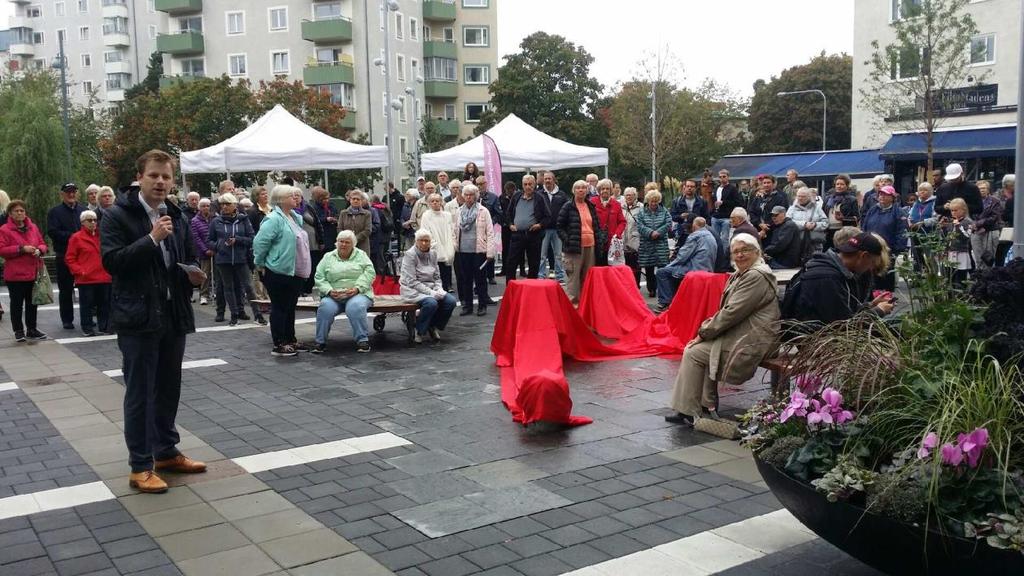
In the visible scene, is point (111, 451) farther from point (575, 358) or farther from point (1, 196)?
point (1, 196)

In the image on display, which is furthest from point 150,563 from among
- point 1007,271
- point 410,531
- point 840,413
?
point 1007,271

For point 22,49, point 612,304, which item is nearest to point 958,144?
point 612,304

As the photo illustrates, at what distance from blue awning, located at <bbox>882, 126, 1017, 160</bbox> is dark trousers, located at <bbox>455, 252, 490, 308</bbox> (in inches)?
1025

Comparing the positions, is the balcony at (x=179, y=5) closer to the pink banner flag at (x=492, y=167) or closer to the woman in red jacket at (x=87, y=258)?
the pink banner flag at (x=492, y=167)

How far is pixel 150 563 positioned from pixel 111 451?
2273 mm

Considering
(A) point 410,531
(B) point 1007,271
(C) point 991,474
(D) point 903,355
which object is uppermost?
(B) point 1007,271

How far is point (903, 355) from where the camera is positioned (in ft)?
13.4

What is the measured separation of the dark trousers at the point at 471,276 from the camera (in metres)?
13.2

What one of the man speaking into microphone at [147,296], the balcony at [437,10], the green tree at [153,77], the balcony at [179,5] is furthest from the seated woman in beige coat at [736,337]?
the green tree at [153,77]

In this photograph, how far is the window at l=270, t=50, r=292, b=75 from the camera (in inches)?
2345

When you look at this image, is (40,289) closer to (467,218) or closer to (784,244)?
(467,218)

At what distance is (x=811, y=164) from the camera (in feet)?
149

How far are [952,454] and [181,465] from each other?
14.8ft

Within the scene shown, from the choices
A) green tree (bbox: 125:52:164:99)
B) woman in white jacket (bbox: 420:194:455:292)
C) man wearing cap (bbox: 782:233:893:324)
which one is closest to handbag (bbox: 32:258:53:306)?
woman in white jacket (bbox: 420:194:455:292)
